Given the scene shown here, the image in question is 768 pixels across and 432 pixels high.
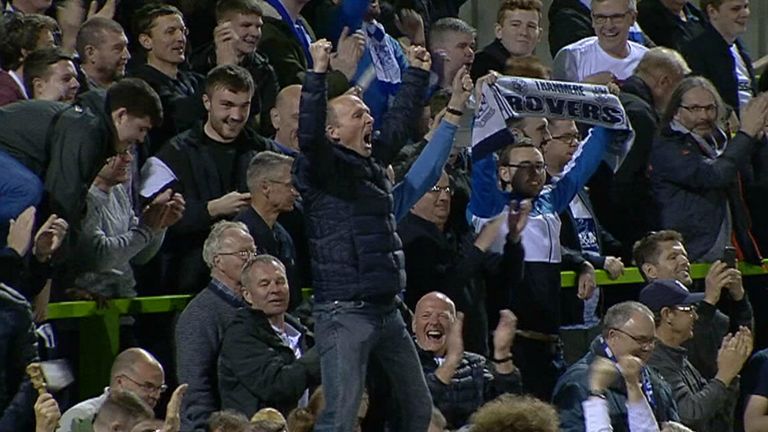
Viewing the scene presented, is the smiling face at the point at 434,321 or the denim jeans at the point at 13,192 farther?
the smiling face at the point at 434,321

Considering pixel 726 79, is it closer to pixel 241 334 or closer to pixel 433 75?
pixel 433 75

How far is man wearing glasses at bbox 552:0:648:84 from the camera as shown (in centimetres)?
1259

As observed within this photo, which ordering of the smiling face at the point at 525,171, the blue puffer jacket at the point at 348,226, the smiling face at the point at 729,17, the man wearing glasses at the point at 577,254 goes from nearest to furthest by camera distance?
the blue puffer jacket at the point at 348,226, the smiling face at the point at 525,171, the man wearing glasses at the point at 577,254, the smiling face at the point at 729,17

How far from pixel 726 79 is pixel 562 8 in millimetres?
1132

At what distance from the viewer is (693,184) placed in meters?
11.8

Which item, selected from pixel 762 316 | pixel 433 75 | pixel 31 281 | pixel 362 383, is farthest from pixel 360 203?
pixel 762 316

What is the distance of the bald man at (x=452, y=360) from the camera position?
9672 millimetres

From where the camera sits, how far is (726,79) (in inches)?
528

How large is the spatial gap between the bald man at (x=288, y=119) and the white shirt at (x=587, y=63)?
101 inches

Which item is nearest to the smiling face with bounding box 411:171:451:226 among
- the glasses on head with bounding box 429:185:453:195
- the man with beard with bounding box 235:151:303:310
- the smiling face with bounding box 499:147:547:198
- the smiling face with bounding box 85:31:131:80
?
the glasses on head with bounding box 429:185:453:195

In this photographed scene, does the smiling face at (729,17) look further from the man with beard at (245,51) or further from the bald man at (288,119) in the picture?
the bald man at (288,119)

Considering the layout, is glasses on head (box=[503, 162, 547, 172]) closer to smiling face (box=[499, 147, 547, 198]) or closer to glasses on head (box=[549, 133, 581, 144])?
smiling face (box=[499, 147, 547, 198])

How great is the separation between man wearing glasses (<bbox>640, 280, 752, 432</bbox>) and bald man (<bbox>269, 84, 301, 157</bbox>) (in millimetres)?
1938

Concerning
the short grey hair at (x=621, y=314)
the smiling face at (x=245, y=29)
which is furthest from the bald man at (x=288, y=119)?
the short grey hair at (x=621, y=314)
